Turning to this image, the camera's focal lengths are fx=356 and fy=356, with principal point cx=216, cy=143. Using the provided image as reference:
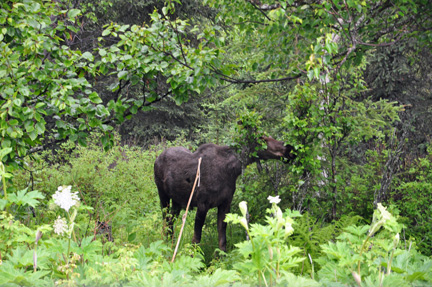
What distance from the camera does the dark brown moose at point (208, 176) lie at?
4.97 metres

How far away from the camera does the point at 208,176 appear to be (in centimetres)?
496

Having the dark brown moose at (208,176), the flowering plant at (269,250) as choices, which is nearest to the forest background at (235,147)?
the flowering plant at (269,250)

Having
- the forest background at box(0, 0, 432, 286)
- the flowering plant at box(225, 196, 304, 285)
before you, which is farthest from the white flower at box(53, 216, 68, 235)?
the flowering plant at box(225, 196, 304, 285)

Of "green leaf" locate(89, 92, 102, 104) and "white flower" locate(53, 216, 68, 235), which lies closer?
"white flower" locate(53, 216, 68, 235)

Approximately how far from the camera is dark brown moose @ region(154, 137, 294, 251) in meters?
4.97

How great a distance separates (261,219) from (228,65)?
2826 mm

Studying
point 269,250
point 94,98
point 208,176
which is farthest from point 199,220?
point 269,250

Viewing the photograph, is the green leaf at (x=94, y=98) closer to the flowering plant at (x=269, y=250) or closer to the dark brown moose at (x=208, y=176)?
the dark brown moose at (x=208, y=176)

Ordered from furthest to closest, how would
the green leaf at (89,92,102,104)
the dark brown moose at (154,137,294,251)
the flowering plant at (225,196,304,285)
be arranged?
the dark brown moose at (154,137,294,251), the green leaf at (89,92,102,104), the flowering plant at (225,196,304,285)

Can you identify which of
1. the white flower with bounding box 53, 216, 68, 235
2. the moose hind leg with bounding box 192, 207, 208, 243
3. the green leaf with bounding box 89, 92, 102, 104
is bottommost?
the moose hind leg with bounding box 192, 207, 208, 243

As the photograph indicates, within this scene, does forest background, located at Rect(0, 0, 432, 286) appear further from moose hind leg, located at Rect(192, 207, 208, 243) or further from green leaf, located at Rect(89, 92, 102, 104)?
moose hind leg, located at Rect(192, 207, 208, 243)

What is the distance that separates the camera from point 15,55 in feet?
12.5

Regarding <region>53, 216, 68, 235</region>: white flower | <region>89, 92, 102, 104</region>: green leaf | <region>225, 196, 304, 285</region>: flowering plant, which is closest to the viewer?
<region>225, 196, 304, 285</region>: flowering plant

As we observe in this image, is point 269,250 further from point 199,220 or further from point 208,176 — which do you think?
point 199,220
